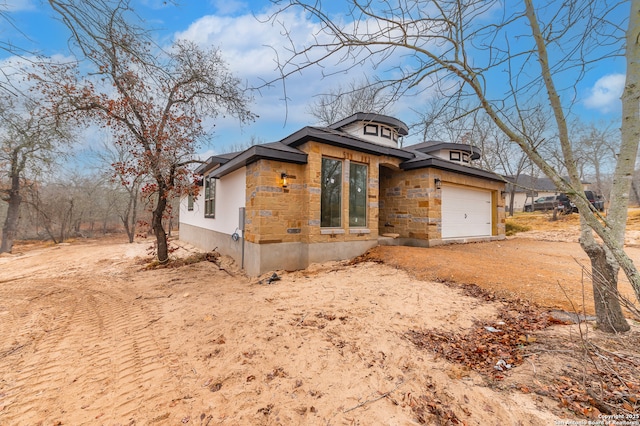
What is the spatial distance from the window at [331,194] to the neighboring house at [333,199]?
0.03 metres

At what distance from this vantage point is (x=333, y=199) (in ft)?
23.7

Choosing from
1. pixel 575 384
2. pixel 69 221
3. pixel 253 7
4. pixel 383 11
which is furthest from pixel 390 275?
pixel 69 221

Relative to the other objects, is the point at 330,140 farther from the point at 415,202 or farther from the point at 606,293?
the point at 606,293

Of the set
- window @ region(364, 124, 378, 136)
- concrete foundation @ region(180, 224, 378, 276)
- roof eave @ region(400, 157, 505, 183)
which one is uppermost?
window @ region(364, 124, 378, 136)

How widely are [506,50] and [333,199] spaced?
5187 mm

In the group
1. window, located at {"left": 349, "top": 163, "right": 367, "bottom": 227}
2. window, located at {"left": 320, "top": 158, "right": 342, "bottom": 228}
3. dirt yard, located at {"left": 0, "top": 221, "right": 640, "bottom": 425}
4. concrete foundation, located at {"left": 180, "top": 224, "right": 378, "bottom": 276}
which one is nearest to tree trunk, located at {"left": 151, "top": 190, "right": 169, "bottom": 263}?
concrete foundation, located at {"left": 180, "top": 224, "right": 378, "bottom": 276}

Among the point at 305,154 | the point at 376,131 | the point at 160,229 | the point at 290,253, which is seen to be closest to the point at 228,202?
the point at 160,229

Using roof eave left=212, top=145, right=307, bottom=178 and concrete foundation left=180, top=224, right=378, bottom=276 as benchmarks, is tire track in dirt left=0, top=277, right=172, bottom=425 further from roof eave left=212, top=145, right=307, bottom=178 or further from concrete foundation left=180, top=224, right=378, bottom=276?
roof eave left=212, top=145, right=307, bottom=178

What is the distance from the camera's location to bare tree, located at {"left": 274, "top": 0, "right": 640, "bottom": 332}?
7.25ft

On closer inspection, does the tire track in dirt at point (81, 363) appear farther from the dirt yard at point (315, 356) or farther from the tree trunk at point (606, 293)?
the tree trunk at point (606, 293)

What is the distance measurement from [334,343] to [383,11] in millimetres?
3514

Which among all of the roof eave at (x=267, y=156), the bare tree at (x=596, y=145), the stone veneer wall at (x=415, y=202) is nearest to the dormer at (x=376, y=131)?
the stone veneer wall at (x=415, y=202)

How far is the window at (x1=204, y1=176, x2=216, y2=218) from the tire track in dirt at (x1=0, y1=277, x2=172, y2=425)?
20.3 feet

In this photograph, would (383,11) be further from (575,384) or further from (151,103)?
(151,103)
